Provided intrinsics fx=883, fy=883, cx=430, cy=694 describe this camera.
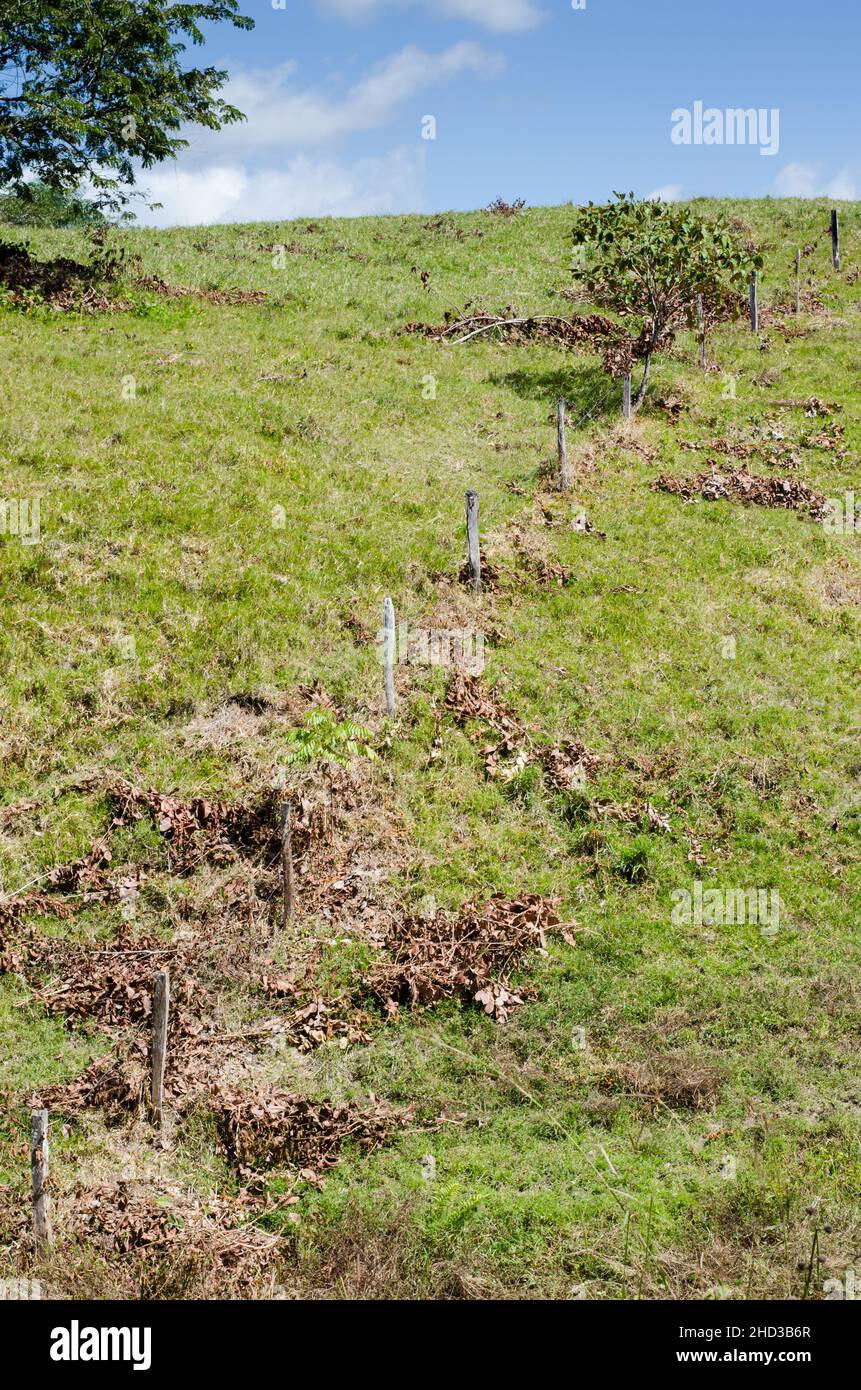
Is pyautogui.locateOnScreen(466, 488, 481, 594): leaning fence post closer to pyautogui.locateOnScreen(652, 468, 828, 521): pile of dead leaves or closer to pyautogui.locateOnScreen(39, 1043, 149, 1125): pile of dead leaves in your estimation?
pyautogui.locateOnScreen(652, 468, 828, 521): pile of dead leaves

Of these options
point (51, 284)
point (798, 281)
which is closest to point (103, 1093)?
point (51, 284)

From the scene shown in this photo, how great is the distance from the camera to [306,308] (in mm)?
31906

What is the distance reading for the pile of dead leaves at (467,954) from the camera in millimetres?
10789

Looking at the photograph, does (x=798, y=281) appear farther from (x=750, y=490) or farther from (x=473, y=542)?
(x=473, y=542)

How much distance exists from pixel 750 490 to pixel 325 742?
1418 centimetres

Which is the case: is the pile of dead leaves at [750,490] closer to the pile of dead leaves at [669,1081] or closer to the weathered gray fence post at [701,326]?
the weathered gray fence post at [701,326]

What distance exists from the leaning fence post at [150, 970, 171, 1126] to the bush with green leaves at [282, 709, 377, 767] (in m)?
4.61

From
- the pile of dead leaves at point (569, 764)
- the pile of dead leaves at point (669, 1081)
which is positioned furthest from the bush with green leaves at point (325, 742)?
the pile of dead leaves at point (669, 1081)

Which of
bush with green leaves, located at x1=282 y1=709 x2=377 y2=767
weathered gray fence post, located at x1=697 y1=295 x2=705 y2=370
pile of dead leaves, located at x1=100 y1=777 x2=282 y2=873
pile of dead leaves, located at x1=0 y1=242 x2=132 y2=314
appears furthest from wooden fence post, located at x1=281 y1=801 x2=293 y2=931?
weathered gray fence post, located at x1=697 y1=295 x2=705 y2=370

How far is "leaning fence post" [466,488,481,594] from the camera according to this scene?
1725cm

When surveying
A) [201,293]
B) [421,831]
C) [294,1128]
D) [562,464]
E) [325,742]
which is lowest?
[294,1128]

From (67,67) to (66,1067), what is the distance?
30.1 meters

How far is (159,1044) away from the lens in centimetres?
912

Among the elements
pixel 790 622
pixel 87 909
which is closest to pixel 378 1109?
pixel 87 909
